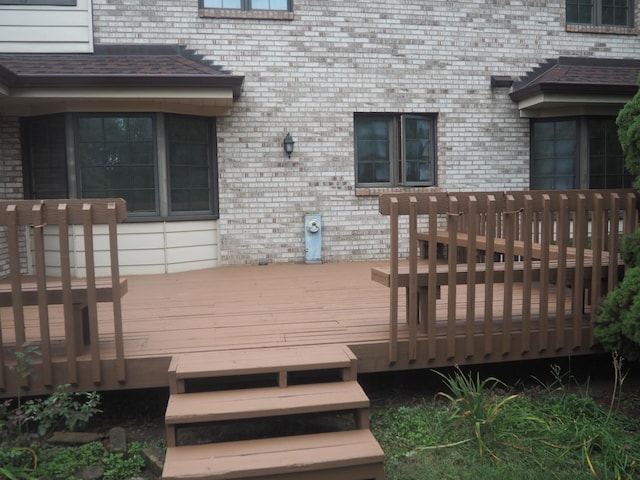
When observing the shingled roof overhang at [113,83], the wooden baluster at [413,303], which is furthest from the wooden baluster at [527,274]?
the shingled roof overhang at [113,83]

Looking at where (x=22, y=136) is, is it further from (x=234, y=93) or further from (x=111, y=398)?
(x=111, y=398)

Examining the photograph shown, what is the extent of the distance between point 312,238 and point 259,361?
187 inches

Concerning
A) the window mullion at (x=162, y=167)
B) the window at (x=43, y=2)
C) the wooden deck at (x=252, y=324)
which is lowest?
the wooden deck at (x=252, y=324)

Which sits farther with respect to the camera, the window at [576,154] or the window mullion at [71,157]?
the window at [576,154]

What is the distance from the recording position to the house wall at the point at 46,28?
7234mm

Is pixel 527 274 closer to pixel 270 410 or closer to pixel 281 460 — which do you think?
pixel 270 410

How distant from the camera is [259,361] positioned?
3381 millimetres

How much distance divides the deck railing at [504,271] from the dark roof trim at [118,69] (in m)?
4.02

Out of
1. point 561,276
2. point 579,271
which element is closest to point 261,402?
point 561,276

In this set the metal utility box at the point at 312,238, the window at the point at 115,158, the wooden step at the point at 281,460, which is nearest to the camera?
the wooden step at the point at 281,460

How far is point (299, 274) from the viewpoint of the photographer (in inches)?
276

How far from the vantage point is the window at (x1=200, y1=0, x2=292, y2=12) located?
774 cm

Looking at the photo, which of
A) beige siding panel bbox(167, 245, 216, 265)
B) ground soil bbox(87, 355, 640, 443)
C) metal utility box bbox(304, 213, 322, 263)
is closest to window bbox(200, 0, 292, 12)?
metal utility box bbox(304, 213, 322, 263)

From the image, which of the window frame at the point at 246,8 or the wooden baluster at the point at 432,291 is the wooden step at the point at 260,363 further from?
the window frame at the point at 246,8
